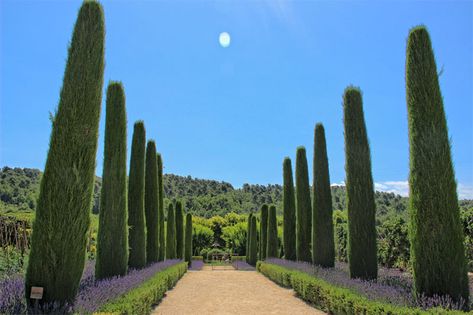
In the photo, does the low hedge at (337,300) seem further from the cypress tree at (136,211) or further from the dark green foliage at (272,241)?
Answer: the dark green foliage at (272,241)

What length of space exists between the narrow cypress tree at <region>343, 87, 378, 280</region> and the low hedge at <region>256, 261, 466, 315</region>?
1396 mm

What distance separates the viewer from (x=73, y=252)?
5914 millimetres

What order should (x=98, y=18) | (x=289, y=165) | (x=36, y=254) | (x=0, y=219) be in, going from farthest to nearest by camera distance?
(x=289, y=165), (x=0, y=219), (x=98, y=18), (x=36, y=254)

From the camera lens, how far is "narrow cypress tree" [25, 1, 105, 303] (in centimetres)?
574

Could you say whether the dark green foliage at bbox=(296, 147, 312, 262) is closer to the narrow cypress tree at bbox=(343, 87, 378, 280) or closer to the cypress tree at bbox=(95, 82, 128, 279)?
the narrow cypress tree at bbox=(343, 87, 378, 280)

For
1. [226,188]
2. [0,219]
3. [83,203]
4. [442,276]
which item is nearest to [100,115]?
[83,203]

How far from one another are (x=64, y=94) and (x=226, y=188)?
77.2m

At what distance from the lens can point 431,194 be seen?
7.08 m

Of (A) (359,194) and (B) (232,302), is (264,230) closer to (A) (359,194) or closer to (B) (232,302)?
(A) (359,194)

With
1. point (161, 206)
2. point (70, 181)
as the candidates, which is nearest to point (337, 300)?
point (70, 181)

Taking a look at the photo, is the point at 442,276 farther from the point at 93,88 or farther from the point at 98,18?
the point at 98,18

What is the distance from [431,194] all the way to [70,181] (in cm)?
617

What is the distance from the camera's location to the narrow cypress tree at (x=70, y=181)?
5.74 m

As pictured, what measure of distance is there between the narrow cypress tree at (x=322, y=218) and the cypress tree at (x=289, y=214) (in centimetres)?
468
